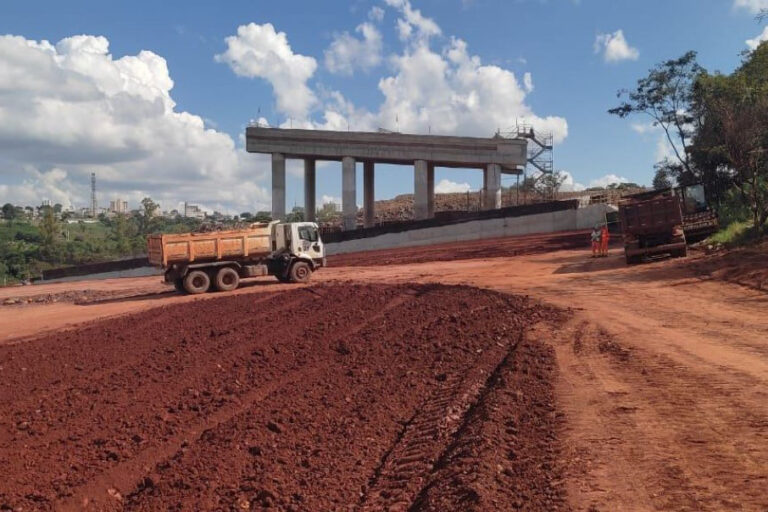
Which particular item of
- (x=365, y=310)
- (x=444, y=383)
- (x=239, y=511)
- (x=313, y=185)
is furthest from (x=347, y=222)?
(x=239, y=511)

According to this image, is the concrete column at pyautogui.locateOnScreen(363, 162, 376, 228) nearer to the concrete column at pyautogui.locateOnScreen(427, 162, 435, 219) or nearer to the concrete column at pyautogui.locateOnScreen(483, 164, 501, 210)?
the concrete column at pyautogui.locateOnScreen(427, 162, 435, 219)

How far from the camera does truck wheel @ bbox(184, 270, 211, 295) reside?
20.8 metres

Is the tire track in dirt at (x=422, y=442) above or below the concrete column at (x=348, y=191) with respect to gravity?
below

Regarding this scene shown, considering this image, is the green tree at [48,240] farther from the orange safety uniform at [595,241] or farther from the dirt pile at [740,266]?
the dirt pile at [740,266]

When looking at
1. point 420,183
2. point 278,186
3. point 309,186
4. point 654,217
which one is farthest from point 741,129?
point 309,186

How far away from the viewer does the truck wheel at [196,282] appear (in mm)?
20781

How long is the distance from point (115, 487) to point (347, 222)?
4253 cm

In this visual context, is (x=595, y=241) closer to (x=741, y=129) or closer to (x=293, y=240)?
(x=741, y=129)

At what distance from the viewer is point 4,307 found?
22.9 metres

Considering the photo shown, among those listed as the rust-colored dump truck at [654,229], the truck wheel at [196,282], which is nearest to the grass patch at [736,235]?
the rust-colored dump truck at [654,229]

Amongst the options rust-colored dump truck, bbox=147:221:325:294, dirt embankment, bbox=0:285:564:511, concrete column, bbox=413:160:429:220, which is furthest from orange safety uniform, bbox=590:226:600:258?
concrete column, bbox=413:160:429:220

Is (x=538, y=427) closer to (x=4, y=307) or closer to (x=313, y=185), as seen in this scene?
(x=4, y=307)

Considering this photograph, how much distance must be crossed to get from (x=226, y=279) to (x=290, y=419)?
1595 cm

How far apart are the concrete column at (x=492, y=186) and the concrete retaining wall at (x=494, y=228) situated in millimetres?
3292
